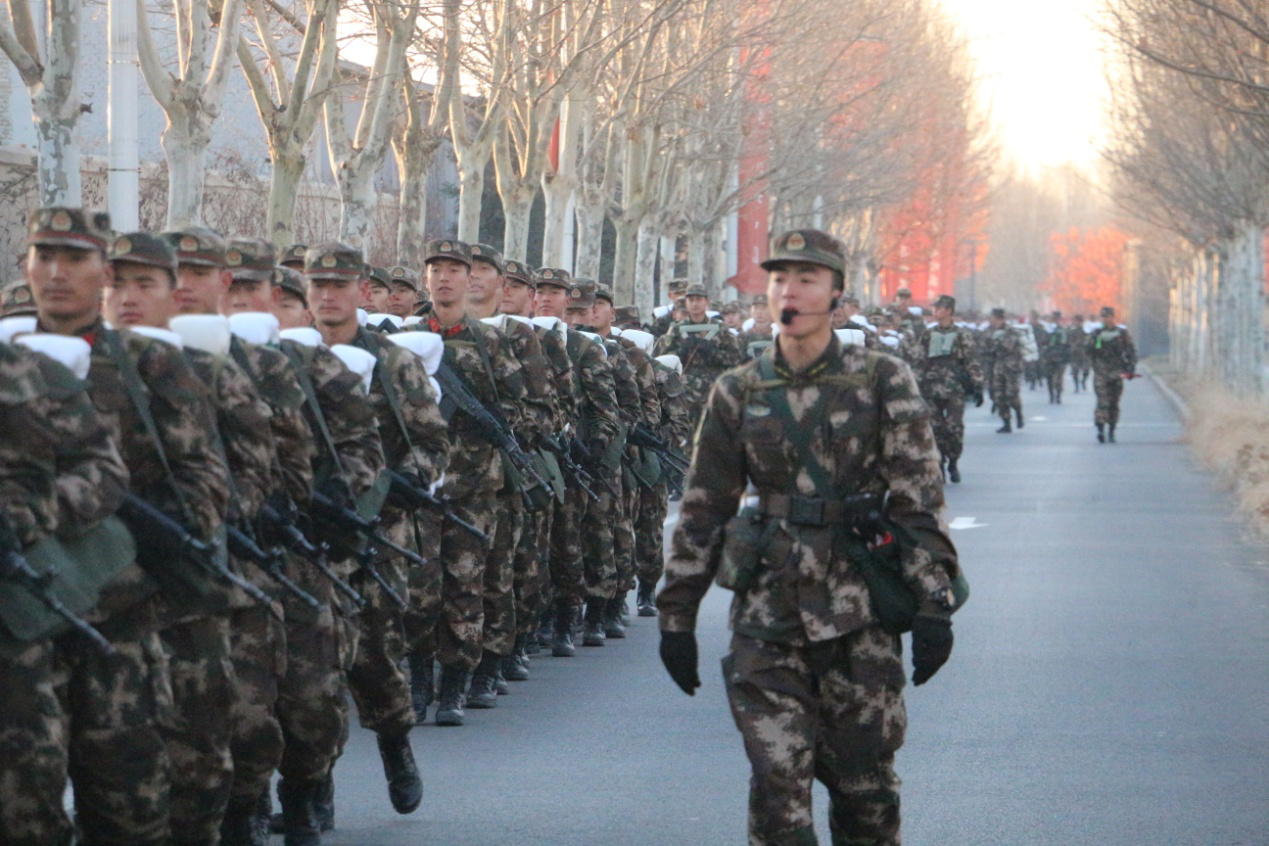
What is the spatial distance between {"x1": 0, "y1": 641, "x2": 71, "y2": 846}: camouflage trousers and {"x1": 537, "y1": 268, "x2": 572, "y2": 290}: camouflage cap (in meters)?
7.12

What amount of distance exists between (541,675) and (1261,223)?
963 inches

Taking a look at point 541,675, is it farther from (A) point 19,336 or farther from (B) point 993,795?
(A) point 19,336

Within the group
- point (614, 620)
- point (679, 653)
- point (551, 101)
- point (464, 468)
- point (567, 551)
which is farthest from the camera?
point (551, 101)

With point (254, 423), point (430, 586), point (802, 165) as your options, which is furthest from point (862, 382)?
point (802, 165)

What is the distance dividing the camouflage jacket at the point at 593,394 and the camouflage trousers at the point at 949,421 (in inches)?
453

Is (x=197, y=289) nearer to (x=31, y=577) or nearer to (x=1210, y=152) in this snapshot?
(x=31, y=577)

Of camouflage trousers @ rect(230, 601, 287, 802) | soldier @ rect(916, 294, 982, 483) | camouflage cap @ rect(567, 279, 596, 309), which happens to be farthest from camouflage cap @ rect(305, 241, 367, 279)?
soldier @ rect(916, 294, 982, 483)

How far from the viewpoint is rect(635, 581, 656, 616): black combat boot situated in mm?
13172

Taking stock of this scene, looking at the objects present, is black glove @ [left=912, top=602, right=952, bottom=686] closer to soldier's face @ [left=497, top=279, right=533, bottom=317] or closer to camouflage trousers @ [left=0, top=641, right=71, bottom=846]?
camouflage trousers @ [left=0, top=641, right=71, bottom=846]

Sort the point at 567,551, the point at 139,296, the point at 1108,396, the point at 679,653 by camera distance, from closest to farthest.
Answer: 1. the point at 679,653
2. the point at 139,296
3. the point at 567,551
4. the point at 1108,396

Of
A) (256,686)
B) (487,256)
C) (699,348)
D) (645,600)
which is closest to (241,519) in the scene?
(256,686)

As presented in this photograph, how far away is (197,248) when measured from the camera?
246 inches

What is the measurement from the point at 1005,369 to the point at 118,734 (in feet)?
96.3

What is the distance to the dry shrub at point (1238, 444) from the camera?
1903 cm
